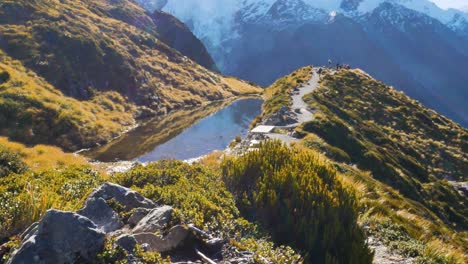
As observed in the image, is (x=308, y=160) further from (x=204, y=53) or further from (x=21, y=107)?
(x=204, y=53)

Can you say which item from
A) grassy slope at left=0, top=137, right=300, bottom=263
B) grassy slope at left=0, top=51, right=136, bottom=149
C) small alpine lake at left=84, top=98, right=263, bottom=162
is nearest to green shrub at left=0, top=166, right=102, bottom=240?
grassy slope at left=0, top=137, right=300, bottom=263

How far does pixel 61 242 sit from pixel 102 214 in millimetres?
2049

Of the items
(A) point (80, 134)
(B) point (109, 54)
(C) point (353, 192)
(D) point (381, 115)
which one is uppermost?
(D) point (381, 115)

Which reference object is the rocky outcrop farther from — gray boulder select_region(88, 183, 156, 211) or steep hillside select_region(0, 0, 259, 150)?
steep hillside select_region(0, 0, 259, 150)

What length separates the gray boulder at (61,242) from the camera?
27.1 feet

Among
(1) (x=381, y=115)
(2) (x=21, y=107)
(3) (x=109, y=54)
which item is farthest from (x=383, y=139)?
(3) (x=109, y=54)

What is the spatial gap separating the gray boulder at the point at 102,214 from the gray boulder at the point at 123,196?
0.56 m

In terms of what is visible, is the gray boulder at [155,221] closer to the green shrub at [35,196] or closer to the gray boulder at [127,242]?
the gray boulder at [127,242]

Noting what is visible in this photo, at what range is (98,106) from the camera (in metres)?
59.3

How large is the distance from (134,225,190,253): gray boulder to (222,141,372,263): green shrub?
356 centimetres

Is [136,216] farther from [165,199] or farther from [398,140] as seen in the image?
[398,140]

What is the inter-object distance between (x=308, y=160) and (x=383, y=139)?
33589mm

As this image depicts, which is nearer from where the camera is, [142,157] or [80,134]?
[142,157]

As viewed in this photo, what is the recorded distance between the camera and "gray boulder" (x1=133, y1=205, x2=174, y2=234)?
10.3 metres
